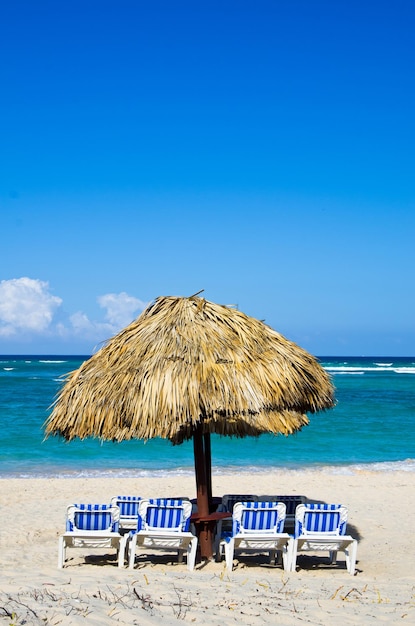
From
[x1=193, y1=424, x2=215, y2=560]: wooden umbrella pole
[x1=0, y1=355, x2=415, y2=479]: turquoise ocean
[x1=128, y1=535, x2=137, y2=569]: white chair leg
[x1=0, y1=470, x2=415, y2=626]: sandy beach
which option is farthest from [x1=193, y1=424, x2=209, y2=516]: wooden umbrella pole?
[x1=0, y1=355, x2=415, y2=479]: turquoise ocean

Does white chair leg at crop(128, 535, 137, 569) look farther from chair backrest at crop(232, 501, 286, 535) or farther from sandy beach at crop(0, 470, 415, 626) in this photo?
chair backrest at crop(232, 501, 286, 535)

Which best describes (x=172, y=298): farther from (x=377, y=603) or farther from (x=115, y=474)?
(x=115, y=474)

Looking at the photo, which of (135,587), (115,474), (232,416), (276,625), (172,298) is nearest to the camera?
(276,625)

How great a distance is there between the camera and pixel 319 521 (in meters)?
7.47

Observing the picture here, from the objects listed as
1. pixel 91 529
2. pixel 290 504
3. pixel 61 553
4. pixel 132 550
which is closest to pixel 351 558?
pixel 290 504

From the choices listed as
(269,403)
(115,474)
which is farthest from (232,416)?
(115,474)

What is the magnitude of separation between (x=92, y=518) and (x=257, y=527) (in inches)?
67.7

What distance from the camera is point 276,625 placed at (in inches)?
187

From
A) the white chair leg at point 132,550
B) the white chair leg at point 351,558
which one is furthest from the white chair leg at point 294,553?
the white chair leg at point 132,550

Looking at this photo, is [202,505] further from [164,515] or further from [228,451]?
[228,451]

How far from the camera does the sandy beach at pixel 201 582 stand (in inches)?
189

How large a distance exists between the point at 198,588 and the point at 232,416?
1813 mm

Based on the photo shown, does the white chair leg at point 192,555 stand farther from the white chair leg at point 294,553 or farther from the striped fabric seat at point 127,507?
the striped fabric seat at point 127,507

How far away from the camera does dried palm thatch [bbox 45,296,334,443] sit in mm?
7086
